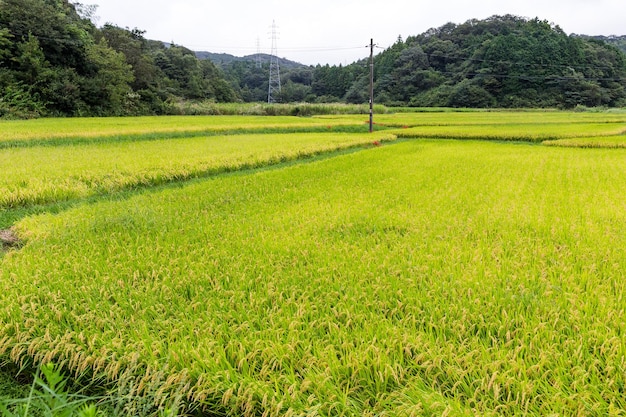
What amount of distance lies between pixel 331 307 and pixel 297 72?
9738 cm

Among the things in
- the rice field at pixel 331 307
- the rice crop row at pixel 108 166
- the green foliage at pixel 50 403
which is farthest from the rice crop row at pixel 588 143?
the green foliage at pixel 50 403

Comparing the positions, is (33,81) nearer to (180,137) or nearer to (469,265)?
(180,137)

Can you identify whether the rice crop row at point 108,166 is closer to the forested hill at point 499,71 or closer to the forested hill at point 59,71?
the forested hill at point 59,71

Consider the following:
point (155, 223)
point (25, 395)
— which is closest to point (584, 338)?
point (25, 395)

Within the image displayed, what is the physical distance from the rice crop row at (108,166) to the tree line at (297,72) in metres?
20.4

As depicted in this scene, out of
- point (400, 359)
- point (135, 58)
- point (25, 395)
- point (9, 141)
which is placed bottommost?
point (25, 395)

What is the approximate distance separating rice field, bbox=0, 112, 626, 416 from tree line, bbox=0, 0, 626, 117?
3002cm

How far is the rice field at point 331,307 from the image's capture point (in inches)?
76.0

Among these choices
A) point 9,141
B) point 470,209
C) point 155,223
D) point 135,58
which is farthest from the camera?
point 135,58

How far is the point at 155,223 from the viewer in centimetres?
493

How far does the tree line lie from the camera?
28859 mm

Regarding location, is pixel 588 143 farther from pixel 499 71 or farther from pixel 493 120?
pixel 499 71

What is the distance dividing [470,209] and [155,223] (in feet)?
15.1

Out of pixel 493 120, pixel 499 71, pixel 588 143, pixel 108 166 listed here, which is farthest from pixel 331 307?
pixel 499 71
